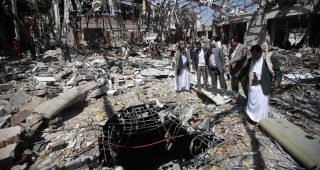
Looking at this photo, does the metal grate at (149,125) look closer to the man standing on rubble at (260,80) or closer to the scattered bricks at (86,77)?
the man standing on rubble at (260,80)

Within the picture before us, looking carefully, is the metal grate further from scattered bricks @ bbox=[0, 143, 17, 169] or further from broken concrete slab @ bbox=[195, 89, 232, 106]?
scattered bricks @ bbox=[0, 143, 17, 169]

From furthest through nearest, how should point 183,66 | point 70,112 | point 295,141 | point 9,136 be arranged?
point 183,66 < point 70,112 < point 9,136 < point 295,141

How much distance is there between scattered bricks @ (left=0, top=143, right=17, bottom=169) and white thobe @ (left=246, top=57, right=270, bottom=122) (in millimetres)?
4178

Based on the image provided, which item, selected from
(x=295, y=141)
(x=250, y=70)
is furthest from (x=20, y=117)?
(x=295, y=141)

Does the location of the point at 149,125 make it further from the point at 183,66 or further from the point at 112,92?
the point at 183,66

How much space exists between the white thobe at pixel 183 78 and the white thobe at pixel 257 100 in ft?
8.87

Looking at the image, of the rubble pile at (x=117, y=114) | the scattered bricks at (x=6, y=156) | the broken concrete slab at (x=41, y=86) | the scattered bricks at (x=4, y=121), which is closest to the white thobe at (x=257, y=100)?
the rubble pile at (x=117, y=114)

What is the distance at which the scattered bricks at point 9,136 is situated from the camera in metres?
3.90

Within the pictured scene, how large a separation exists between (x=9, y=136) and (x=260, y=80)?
4.52 m

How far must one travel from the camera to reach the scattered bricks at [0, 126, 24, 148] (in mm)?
3896

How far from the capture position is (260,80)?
4105 mm

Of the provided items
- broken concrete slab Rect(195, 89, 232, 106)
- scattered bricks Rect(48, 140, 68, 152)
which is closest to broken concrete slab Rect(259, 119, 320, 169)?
broken concrete slab Rect(195, 89, 232, 106)

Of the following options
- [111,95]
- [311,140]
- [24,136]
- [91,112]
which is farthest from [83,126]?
[311,140]

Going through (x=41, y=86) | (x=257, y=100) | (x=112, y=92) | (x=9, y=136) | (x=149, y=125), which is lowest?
(x=149, y=125)
